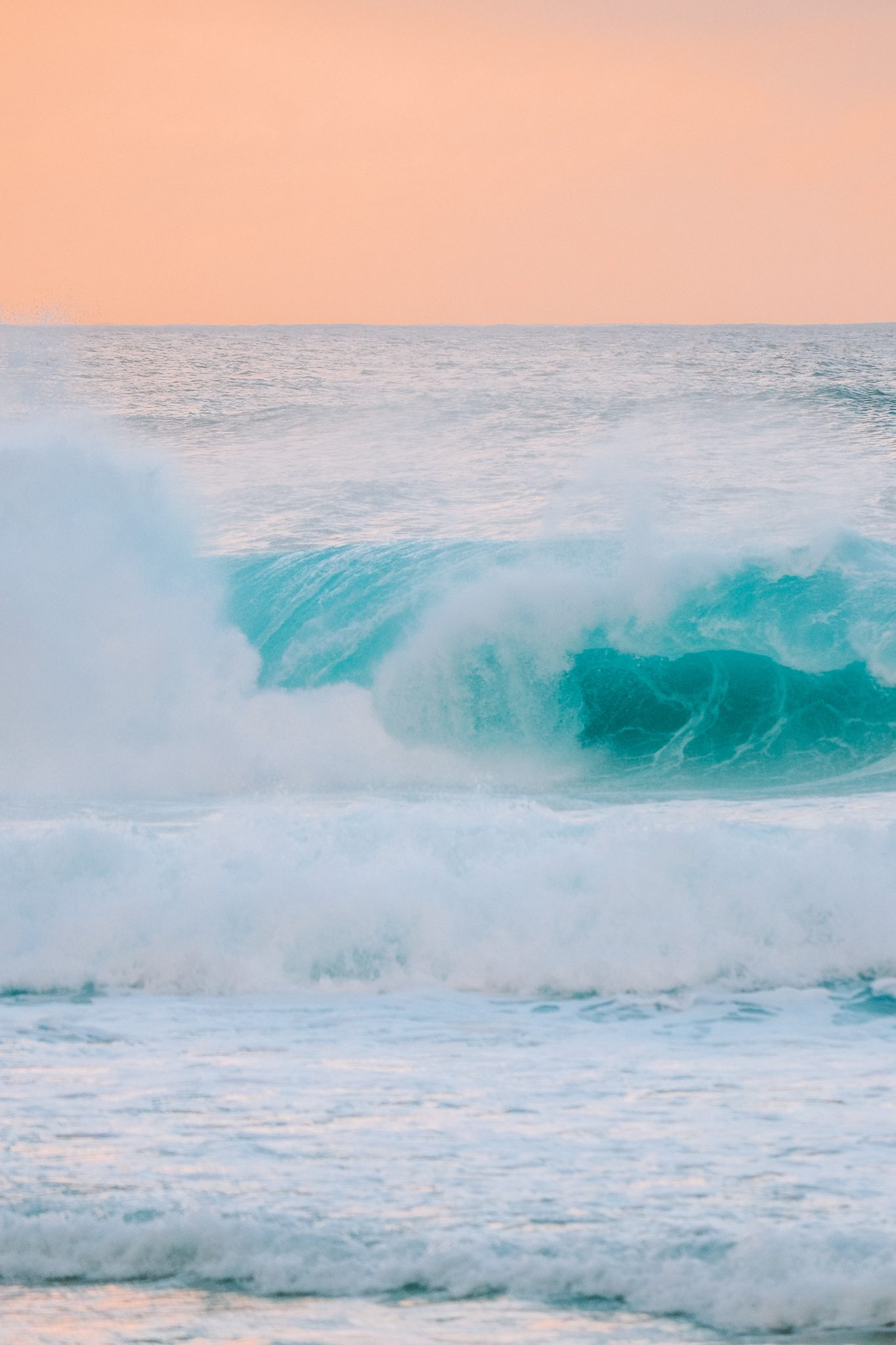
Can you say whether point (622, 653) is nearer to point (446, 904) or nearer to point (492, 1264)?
point (446, 904)

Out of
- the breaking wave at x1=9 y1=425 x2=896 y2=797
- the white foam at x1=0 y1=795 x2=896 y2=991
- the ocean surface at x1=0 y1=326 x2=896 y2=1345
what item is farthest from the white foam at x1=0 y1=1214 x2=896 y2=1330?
the breaking wave at x1=9 y1=425 x2=896 y2=797

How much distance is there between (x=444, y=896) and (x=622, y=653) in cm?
526

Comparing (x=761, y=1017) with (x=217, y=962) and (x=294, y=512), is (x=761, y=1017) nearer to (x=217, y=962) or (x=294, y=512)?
(x=217, y=962)

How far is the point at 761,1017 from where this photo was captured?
199 inches

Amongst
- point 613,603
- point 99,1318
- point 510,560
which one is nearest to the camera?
point 99,1318

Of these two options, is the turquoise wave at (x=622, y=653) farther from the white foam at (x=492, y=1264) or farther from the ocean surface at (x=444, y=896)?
the white foam at (x=492, y=1264)

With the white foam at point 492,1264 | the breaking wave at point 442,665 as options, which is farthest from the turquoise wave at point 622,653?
the white foam at point 492,1264

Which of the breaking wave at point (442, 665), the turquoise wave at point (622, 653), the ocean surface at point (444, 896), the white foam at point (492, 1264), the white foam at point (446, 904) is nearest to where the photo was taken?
the white foam at point (492, 1264)

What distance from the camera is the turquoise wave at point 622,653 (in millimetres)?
10242

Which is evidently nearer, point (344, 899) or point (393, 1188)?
point (393, 1188)

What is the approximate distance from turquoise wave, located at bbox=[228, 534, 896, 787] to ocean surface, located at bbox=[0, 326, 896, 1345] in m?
0.03

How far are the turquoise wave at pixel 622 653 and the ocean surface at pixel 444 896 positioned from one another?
0.11 feet

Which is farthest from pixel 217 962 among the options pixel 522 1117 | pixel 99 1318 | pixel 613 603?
pixel 613 603

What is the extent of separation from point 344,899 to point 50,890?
Answer: 136 centimetres
